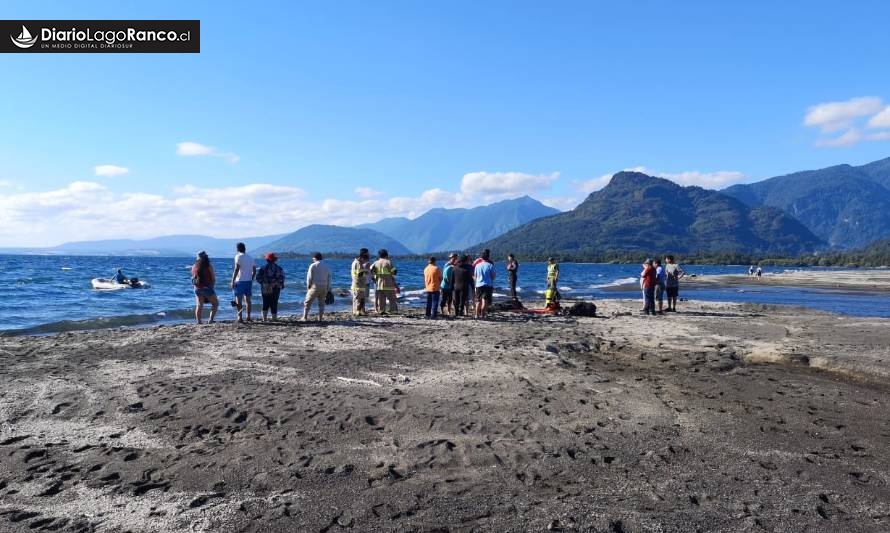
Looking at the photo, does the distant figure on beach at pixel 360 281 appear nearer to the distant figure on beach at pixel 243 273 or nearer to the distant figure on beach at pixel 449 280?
the distant figure on beach at pixel 449 280

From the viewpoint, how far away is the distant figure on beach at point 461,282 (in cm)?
1792

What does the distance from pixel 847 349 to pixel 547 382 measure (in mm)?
7865

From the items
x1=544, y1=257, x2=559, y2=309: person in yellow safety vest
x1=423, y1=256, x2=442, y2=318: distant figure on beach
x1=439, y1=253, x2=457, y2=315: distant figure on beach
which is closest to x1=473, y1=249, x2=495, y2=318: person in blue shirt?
x1=439, y1=253, x2=457, y2=315: distant figure on beach

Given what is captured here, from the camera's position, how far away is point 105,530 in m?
4.22

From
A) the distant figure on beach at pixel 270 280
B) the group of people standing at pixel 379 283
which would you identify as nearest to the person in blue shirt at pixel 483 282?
the group of people standing at pixel 379 283

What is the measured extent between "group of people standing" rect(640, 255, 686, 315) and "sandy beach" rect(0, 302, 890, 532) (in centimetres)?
803

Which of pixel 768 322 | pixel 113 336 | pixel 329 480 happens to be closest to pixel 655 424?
pixel 329 480

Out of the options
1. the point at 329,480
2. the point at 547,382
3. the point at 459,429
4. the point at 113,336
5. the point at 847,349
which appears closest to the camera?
the point at 329,480

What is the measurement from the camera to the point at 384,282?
18125mm

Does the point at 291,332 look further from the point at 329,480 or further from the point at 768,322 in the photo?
the point at 768,322

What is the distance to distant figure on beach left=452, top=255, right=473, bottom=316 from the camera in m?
17.9

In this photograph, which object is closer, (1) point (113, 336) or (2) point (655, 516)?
(2) point (655, 516)

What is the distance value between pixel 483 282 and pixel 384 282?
10.6 feet

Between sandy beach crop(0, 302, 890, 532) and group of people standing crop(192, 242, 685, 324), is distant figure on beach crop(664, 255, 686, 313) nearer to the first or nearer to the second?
group of people standing crop(192, 242, 685, 324)
